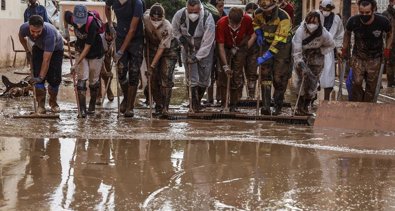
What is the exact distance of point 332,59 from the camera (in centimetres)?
1084

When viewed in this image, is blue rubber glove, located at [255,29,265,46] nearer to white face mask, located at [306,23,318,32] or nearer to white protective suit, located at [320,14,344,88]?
white face mask, located at [306,23,318,32]

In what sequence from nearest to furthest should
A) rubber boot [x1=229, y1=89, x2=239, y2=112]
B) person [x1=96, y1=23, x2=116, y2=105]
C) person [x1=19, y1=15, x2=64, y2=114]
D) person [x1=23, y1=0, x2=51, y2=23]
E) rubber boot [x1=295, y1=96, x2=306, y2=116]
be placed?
person [x1=19, y1=15, x2=64, y2=114]
rubber boot [x1=295, y1=96, x2=306, y2=116]
rubber boot [x1=229, y1=89, x2=239, y2=112]
person [x1=96, y1=23, x2=116, y2=105]
person [x1=23, y1=0, x2=51, y2=23]

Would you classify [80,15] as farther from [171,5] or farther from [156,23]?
[171,5]

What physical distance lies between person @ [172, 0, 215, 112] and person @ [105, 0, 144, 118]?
53cm

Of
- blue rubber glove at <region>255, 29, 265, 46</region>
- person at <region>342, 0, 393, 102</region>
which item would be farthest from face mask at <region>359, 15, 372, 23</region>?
blue rubber glove at <region>255, 29, 265, 46</region>

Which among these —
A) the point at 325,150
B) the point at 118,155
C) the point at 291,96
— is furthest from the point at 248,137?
the point at 291,96

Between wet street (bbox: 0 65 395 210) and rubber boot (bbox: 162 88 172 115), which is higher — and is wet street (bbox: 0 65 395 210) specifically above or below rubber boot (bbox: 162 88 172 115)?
below

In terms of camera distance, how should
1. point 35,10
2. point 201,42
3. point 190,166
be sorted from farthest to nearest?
point 35,10 → point 201,42 → point 190,166

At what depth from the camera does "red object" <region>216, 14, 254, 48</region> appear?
10352mm

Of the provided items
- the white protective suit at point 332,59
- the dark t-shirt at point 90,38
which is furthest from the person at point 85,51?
the white protective suit at point 332,59

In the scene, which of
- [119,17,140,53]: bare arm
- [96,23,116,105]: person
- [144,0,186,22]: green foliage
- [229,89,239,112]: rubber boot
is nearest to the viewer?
[119,17,140,53]: bare arm

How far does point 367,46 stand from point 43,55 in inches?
168

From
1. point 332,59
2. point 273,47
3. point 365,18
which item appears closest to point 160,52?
point 273,47

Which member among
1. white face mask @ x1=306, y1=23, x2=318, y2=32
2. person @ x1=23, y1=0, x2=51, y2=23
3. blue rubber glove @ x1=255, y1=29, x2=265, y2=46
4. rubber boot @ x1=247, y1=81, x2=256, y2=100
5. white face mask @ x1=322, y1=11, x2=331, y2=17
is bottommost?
rubber boot @ x1=247, y1=81, x2=256, y2=100
